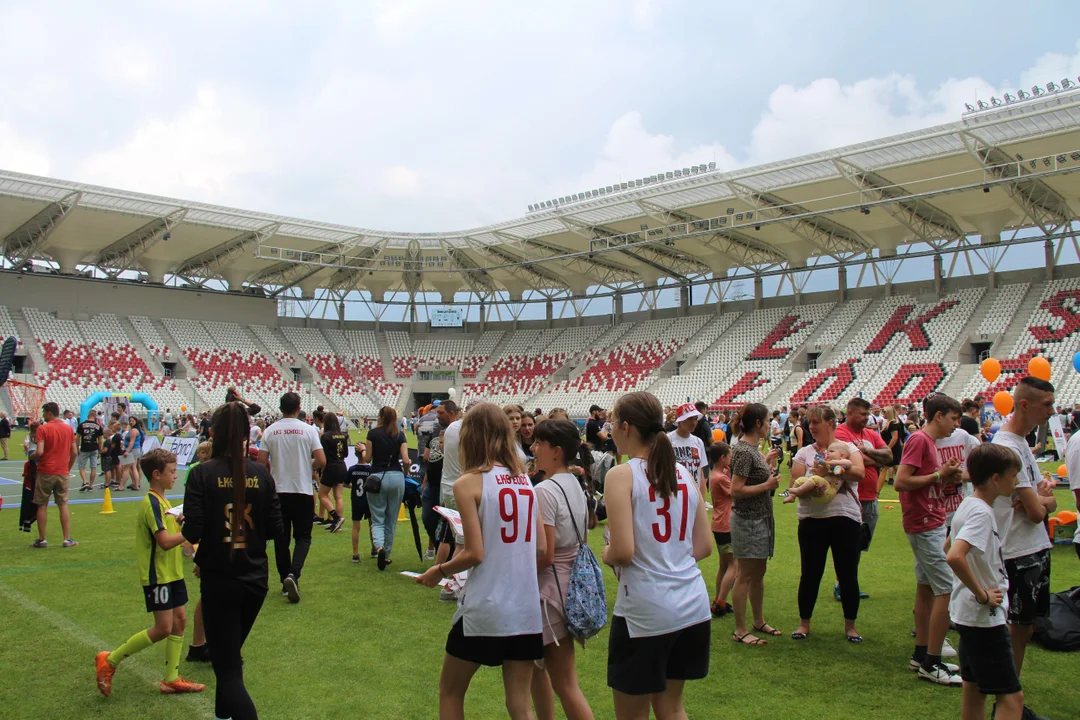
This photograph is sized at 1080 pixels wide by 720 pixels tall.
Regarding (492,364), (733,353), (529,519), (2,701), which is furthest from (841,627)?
(492,364)

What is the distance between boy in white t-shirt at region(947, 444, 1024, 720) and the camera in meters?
3.24

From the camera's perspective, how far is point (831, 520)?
17.3ft

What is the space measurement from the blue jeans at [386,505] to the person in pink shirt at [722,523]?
3.19m

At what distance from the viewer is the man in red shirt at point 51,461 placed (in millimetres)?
8609

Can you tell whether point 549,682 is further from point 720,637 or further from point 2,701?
point 2,701

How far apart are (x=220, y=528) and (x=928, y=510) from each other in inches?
166

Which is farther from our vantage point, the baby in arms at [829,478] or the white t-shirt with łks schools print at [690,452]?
the white t-shirt with łks schools print at [690,452]

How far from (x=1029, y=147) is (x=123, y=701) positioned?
2834 cm

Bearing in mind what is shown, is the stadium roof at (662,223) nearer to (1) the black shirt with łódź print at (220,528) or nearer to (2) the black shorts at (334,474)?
(2) the black shorts at (334,474)

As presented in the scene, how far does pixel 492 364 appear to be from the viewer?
50.9m

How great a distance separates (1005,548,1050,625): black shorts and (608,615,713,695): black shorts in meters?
2.00

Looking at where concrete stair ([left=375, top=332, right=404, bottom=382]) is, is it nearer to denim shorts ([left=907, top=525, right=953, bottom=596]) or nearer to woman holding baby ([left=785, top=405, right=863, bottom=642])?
woman holding baby ([left=785, top=405, right=863, bottom=642])

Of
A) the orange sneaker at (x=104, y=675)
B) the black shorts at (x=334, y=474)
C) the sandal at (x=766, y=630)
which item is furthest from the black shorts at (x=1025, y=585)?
the black shorts at (x=334, y=474)

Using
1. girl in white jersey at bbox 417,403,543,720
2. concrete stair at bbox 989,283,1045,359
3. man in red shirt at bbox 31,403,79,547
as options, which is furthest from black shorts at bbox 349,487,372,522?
concrete stair at bbox 989,283,1045,359
